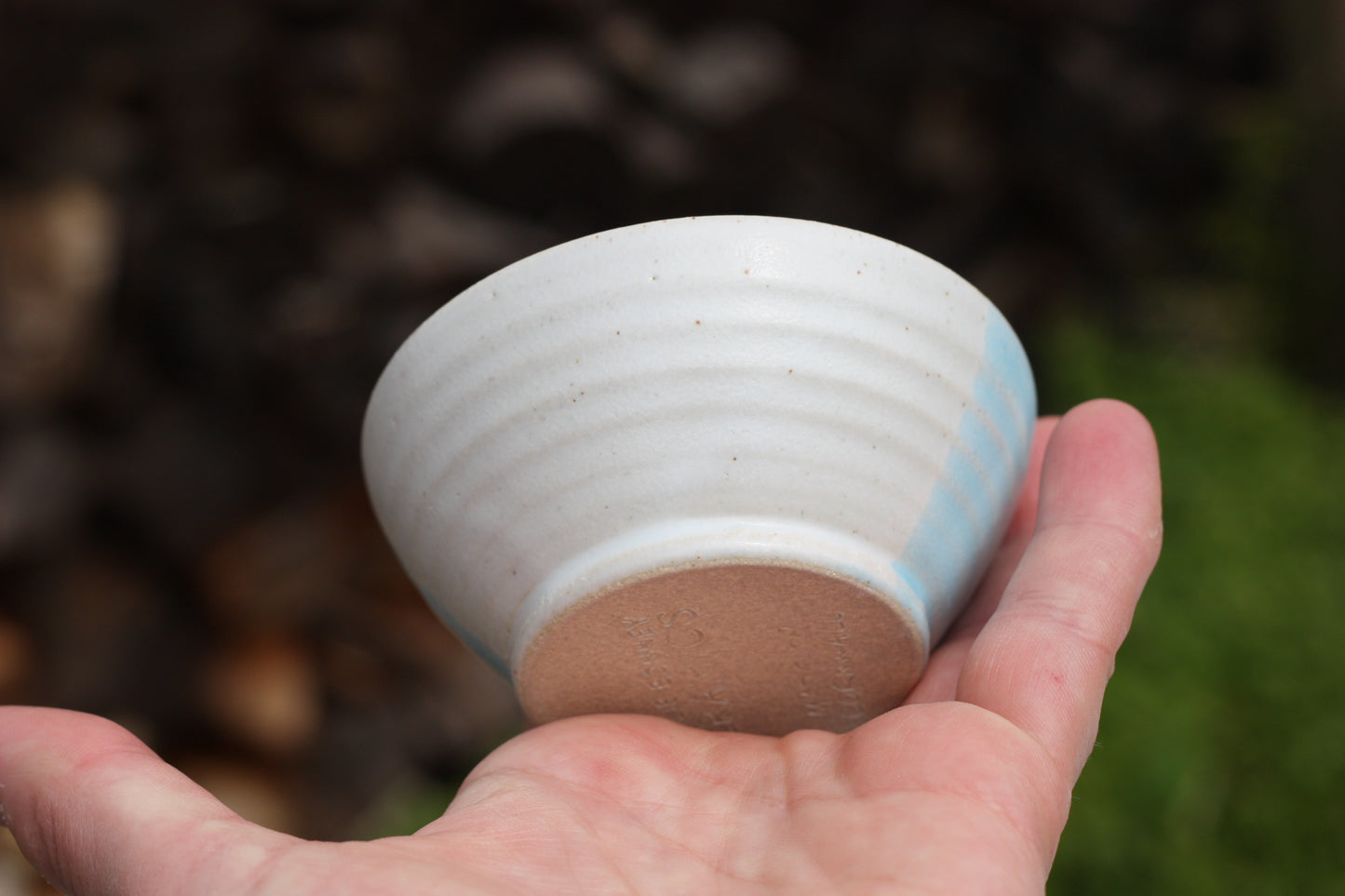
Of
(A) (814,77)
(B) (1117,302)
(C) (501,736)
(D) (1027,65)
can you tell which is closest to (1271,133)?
(B) (1117,302)

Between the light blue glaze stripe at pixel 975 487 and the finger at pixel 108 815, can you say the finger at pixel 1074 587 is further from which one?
the finger at pixel 108 815

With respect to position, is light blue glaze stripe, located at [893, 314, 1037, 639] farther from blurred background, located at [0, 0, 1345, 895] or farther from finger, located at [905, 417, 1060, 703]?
blurred background, located at [0, 0, 1345, 895]

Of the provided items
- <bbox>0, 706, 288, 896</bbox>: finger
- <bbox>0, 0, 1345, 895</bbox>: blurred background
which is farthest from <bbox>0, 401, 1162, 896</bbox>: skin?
<bbox>0, 0, 1345, 895</bbox>: blurred background

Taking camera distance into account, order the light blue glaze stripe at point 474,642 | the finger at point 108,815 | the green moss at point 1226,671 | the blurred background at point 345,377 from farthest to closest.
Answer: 1. the green moss at point 1226,671
2. the blurred background at point 345,377
3. the light blue glaze stripe at point 474,642
4. the finger at point 108,815

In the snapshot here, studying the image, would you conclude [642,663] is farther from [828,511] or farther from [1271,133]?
[1271,133]

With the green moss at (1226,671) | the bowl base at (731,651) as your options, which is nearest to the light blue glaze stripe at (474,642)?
the bowl base at (731,651)

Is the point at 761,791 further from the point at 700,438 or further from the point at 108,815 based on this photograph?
the point at 108,815
